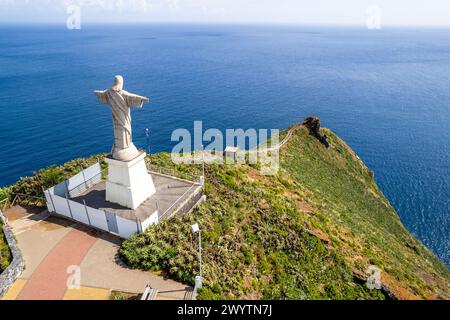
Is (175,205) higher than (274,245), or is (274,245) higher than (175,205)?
(175,205)

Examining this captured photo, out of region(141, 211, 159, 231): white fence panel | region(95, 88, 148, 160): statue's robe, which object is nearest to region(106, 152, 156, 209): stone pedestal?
region(95, 88, 148, 160): statue's robe

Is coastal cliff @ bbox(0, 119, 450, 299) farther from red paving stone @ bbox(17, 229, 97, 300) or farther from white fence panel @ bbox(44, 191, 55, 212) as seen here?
red paving stone @ bbox(17, 229, 97, 300)

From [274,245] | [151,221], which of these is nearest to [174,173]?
[151,221]

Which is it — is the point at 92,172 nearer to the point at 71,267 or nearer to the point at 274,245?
the point at 71,267

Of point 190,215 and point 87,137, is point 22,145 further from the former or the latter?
point 190,215

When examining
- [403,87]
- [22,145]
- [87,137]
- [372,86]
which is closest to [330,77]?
[372,86]

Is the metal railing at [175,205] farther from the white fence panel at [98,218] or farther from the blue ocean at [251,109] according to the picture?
the blue ocean at [251,109]
